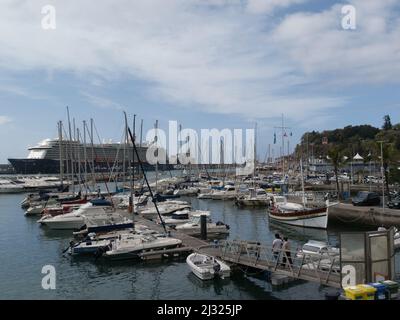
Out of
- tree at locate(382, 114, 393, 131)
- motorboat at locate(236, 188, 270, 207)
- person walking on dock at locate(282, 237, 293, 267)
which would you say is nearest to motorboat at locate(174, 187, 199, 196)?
motorboat at locate(236, 188, 270, 207)

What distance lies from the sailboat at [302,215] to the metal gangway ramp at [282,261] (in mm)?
15782

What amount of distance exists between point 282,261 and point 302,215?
2160 cm

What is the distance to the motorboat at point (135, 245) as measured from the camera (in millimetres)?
27719

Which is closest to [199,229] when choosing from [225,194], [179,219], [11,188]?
[179,219]

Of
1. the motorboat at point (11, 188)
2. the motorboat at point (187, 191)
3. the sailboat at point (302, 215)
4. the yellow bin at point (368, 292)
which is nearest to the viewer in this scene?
the yellow bin at point (368, 292)

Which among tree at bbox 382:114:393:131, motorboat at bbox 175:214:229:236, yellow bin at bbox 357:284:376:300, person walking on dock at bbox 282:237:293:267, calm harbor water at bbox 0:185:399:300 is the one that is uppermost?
tree at bbox 382:114:393:131

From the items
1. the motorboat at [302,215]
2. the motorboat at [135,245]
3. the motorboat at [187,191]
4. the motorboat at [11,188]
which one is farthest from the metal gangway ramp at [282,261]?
the motorboat at [11,188]

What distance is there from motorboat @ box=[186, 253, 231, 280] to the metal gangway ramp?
904 mm

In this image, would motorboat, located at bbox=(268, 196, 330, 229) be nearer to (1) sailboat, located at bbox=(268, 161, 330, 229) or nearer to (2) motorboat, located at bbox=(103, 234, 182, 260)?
(1) sailboat, located at bbox=(268, 161, 330, 229)

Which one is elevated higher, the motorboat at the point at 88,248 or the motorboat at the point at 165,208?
the motorboat at the point at 165,208

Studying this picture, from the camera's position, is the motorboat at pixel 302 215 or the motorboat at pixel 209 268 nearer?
the motorboat at pixel 209 268

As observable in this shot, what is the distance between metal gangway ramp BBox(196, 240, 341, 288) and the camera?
18.4 m

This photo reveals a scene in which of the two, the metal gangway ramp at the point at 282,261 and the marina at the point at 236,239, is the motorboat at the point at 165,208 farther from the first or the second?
the metal gangway ramp at the point at 282,261

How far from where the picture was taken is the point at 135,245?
28.3 m
